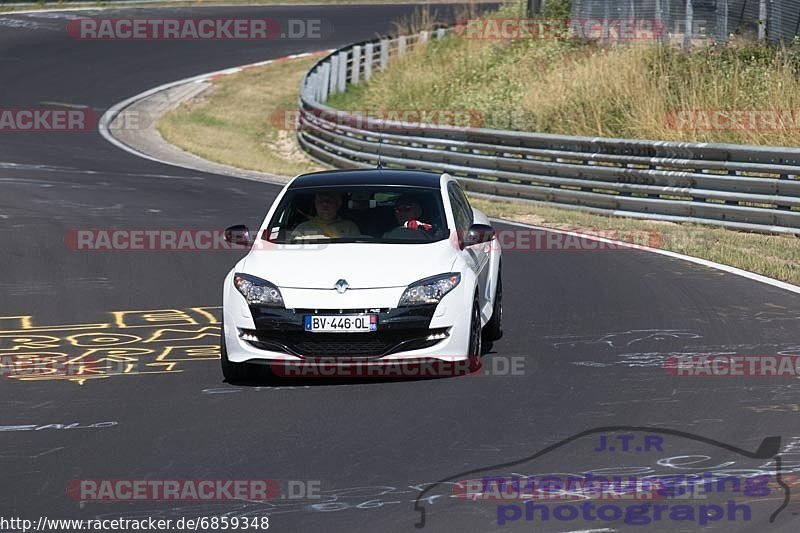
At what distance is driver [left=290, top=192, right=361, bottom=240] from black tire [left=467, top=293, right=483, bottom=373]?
1202mm

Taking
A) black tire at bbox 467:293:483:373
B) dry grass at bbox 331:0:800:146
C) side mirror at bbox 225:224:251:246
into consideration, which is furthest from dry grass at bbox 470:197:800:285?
side mirror at bbox 225:224:251:246

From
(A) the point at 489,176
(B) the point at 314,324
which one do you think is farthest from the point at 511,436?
(A) the point at 489,176

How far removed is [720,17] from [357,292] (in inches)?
773

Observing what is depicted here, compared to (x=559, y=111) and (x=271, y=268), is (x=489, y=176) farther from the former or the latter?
(x=271, y=268)

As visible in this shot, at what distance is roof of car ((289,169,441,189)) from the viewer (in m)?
10.9

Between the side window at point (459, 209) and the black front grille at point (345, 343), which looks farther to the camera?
the side window at point (459, 209)

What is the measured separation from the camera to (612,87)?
26125mm

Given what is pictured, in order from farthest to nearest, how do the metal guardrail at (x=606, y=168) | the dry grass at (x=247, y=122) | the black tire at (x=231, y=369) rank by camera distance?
the dry grass at (x=247, y=122) → the metal guardrail at (x=606, y=168) → the black tire at (x=231, y=369)

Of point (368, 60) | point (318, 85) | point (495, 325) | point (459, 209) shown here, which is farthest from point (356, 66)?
point (495, 325)

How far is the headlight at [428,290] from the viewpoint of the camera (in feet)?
30.9

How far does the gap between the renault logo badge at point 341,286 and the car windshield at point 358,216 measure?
97 centimetres

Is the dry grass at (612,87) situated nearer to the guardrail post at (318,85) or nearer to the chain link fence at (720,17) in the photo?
the chain link fence at (720,17)

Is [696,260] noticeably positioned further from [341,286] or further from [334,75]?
[334,75]

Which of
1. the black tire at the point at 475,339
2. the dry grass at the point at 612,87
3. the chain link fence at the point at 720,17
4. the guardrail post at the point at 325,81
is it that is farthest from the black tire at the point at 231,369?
the guardrail post at the point at 325,81
